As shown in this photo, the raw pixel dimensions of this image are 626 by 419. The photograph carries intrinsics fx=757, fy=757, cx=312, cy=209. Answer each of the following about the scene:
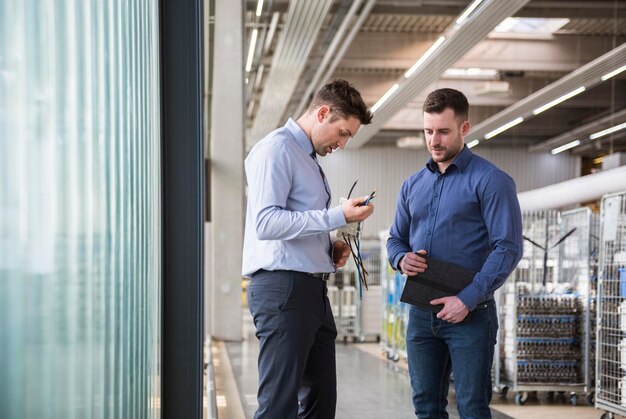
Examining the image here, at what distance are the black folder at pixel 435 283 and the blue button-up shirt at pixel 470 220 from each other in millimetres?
43

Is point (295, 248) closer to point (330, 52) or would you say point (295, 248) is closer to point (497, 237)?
point (497, 237)

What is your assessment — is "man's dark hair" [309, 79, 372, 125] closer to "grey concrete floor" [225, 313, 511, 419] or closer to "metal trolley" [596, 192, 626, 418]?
"grey concrete floor" [225, 313, 511, 419]

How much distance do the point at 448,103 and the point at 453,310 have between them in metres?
0.73

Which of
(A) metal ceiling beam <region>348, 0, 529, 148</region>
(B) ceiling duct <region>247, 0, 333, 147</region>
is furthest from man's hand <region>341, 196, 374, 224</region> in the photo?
(B) ceiling duct <region>247, 0, 333, 147</region>

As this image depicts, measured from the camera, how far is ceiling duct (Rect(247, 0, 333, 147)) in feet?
32.7

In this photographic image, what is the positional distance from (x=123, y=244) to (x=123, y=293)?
13 centimetres

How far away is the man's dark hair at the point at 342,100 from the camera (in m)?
2.53

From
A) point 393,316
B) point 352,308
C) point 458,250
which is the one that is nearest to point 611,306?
point 458,250

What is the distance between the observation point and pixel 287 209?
2541 mm

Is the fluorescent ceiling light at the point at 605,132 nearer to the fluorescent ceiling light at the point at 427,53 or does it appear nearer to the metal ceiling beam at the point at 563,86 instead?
the metal ceiling beam at the point at 563,86

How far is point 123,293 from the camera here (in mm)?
1938

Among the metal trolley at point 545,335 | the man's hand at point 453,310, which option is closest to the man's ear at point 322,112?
the man's hand at point 453,310

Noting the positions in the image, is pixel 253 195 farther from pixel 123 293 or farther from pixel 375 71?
pixel 375 71

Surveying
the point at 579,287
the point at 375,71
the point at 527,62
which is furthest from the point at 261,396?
the point at 375,71
